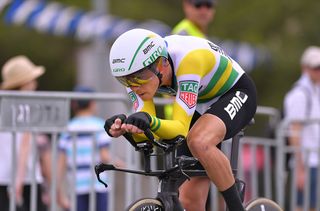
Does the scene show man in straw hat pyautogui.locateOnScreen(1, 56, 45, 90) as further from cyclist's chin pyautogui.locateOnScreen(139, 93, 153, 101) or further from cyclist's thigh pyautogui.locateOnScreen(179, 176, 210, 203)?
cyclist's chin pyautogui.locateOnScreen(139, 93, 153, 101)

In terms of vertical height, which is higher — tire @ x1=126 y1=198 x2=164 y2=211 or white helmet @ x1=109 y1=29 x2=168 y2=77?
white helmet @ x1=109 y1=29 x2=168 y2=77

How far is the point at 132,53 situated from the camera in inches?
262

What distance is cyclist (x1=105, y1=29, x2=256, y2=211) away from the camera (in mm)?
6660

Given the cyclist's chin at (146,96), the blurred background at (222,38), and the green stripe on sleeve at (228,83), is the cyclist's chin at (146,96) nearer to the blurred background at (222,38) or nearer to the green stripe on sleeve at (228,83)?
the green stripe on sleeve at (228,83)

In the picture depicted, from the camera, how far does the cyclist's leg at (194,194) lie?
7.53m

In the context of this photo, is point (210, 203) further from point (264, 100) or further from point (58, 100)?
point (264, 100)

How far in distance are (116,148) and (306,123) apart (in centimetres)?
204

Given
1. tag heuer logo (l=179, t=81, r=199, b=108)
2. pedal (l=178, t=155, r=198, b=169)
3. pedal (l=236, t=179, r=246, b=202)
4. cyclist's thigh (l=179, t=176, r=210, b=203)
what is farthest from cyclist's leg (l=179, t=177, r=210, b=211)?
tag heuer logo (l=179, t=81, r=199, b=108)

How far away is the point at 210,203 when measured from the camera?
9.80m

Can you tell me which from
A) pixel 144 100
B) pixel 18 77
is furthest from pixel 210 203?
pixel 144 100

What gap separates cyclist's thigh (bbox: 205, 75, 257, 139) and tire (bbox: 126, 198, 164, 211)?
2.24 ft

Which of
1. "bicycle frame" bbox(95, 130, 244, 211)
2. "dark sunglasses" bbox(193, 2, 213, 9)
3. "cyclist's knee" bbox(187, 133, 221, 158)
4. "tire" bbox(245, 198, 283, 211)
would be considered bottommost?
"tire" bbox(245, 198, 283, 211)

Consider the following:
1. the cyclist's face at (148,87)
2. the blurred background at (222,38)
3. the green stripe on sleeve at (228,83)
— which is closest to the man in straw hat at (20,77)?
the green stripe on sleeve at (228,83)

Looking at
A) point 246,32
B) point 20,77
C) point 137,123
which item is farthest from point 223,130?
point 246,32
